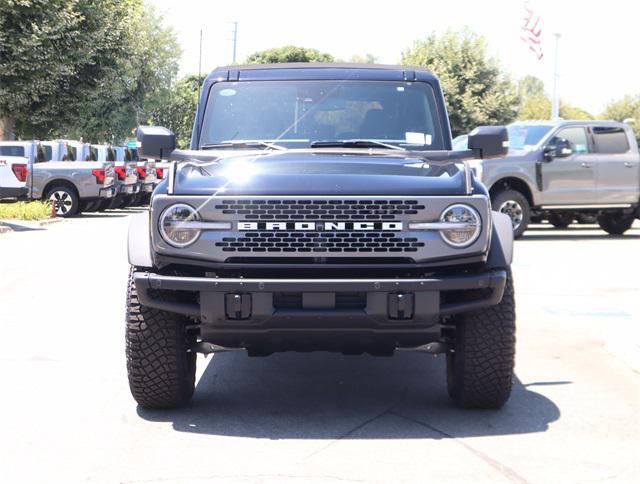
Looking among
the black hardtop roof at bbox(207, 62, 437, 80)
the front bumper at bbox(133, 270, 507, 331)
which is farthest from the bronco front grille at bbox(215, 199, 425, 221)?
the black hardtop roof at bbox(207, 62, 437, 80)

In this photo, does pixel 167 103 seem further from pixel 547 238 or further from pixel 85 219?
pixel 547 238

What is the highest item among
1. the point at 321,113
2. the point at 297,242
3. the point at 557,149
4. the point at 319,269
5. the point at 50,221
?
the point at 321,113

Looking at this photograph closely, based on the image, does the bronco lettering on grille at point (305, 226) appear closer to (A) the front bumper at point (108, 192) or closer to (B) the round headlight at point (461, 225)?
(B) the round headlight at point (461, 225)

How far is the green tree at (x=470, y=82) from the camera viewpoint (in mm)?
52625

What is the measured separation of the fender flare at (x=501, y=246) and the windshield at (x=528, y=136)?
1425cm

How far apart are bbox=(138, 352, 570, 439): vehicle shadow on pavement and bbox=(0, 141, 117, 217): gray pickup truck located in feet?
67.3

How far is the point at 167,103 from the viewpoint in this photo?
52281mm

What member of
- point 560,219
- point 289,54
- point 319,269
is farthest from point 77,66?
point 289,54

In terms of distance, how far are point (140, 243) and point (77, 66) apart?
111 feet

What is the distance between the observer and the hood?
Answer: 19.1 ft

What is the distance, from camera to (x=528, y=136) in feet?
67.7

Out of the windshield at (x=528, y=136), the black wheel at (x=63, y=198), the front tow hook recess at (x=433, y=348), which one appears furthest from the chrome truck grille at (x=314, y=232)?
the black wheel at (x=63, y=198)

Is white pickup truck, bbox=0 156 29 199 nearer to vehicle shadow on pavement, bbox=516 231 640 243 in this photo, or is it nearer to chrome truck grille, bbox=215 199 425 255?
vehicle shadow on pavement, bbox=516 231 640 243

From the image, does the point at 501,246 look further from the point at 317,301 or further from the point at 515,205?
the point at 515,205
